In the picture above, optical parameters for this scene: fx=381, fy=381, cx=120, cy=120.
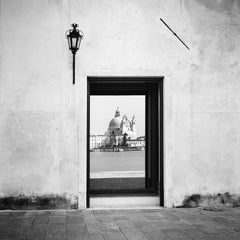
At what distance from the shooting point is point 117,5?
8.27m

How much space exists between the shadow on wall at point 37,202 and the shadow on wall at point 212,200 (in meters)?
2.48

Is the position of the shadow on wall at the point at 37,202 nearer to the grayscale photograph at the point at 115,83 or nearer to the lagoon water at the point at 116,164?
the grayscale photograph at the point at 115,83

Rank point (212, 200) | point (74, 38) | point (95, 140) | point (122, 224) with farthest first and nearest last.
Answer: point (95, 140)
point (212, 200)
point (74, 38)
point (122, 224)

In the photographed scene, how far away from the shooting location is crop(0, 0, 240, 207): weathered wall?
26.1ft

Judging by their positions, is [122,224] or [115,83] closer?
[122,224]

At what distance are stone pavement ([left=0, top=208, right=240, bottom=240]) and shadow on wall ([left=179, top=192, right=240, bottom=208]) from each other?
33cm

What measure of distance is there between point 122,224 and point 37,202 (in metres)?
2.16

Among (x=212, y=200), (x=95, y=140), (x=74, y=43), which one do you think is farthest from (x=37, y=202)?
(x=95, y=140)

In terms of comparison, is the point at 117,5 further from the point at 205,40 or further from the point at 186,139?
the point at 186,139

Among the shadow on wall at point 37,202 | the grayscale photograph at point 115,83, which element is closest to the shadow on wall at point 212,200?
the grayscale photograph at point 115,83

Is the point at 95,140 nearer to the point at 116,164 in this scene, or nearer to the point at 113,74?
the point at 116,164

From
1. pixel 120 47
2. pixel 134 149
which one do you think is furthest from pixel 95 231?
pixel 134 149

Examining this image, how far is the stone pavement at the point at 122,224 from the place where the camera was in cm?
585

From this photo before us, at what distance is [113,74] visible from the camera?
8195 mm
